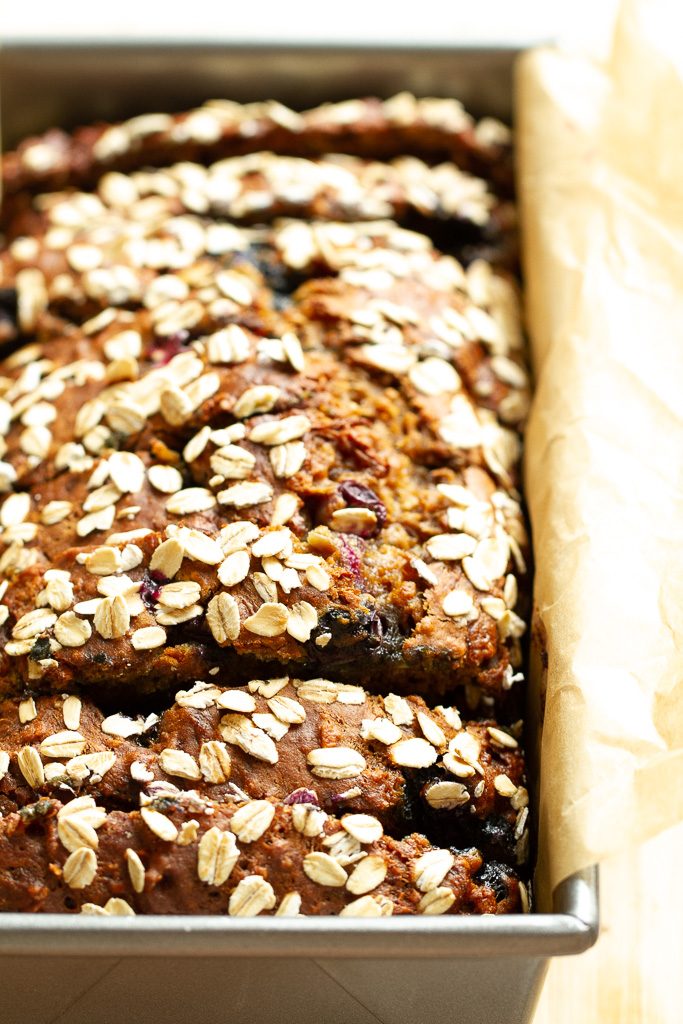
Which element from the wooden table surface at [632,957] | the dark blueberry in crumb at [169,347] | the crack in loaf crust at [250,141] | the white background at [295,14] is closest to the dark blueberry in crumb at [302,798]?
the wooden table surface at [632,957]

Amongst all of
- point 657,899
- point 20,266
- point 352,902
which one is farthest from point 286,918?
point 20,266

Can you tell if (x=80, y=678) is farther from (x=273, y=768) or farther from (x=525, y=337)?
(x=525, y=337)

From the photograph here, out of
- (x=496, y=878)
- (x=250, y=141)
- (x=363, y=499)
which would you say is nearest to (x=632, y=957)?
(x=496, y=878)

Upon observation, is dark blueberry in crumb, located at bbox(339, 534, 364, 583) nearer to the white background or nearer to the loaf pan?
the loaf pan

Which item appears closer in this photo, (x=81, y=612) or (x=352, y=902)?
(x=352, y=902)

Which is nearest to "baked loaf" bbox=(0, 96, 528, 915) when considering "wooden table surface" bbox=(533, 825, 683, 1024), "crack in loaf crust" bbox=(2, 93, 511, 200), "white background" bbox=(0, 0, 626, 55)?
"crack in loaf crust" bbox=(2, 93, 511, 200)

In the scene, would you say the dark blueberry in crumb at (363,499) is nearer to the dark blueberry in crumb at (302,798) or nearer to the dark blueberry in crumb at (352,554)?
the dark blueberry in crumb at (352,554)

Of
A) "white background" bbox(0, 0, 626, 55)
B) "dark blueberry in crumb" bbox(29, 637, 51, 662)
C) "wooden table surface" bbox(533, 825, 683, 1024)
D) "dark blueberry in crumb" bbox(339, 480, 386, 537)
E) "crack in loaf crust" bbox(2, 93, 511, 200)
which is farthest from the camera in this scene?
"white background" bbox(0, 0, 626, 55)

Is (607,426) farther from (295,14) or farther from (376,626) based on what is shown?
(295,14)
